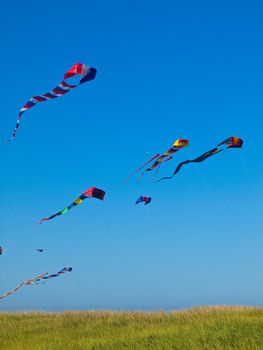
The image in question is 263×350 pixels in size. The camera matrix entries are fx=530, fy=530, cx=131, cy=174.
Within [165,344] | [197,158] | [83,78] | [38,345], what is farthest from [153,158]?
[38,345]

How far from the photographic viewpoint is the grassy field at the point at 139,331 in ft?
51.4

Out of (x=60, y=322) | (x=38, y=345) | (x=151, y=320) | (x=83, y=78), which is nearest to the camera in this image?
(x=83, y=78)

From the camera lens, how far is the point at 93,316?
26047 mm

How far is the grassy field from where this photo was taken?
15656 millimetres

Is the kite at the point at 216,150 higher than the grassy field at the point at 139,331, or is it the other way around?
the kite at the point at 216,150

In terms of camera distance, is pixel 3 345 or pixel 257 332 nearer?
pixel 257 332

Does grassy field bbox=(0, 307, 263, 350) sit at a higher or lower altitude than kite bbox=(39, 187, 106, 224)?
lower

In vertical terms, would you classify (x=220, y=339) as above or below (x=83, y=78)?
below

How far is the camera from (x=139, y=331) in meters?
19.2

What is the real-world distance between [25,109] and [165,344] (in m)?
7.91

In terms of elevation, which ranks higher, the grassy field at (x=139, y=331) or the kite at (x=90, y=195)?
the kite at (x=90, y=195)

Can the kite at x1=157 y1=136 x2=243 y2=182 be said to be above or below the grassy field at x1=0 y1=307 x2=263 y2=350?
above

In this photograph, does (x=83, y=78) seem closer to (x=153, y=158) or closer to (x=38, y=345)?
(x=153, y=158)

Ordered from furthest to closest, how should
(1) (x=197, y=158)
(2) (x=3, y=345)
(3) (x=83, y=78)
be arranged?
1. (2) (x=3, y=345)
2. (1) (x=197, y=158)
3. (3) (x=83, y=78)
